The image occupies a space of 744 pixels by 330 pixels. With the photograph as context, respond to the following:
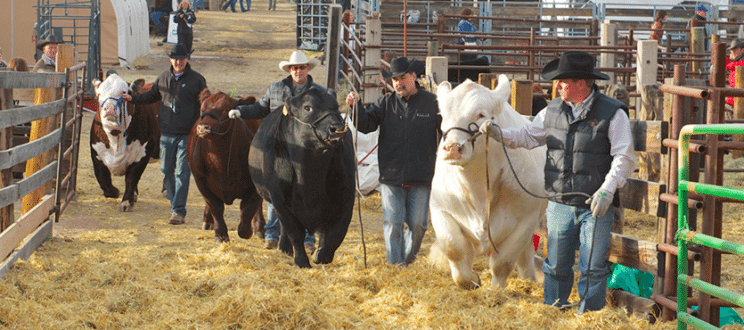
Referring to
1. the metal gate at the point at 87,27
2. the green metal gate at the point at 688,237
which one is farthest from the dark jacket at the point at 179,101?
the metal gate at the point at 87,27

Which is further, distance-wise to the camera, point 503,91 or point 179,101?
point 179,101

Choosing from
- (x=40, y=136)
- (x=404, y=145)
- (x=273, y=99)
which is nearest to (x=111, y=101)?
(x=40, y=136)

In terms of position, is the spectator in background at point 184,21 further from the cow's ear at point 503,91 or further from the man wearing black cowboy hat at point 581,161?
the man wearing black cowboy hat at point 581,161

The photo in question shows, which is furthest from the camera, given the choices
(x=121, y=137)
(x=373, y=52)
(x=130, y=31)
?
(x=130, y=31)

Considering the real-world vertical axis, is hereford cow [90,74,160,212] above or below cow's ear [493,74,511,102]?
below

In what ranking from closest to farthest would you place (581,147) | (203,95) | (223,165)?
(581,147) < (223,165) < (203,95)

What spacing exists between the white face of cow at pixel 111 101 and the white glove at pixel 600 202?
18.7 ft

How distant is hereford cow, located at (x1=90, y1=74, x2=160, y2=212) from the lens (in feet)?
25.8

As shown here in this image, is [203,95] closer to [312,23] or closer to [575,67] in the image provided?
[575,67]

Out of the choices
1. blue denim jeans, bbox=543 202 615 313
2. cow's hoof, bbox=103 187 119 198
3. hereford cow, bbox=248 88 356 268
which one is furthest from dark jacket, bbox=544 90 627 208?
cow's hoof, bbox=103 187 119 198

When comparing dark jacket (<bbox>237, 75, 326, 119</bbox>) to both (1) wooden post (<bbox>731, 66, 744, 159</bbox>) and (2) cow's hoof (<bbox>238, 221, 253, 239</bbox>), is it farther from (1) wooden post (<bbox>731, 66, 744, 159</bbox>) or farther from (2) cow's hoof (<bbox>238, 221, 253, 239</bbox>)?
(1) wooden post (<bbox>731, 66, 744, 159</bbox>)

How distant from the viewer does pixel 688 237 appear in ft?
11.8

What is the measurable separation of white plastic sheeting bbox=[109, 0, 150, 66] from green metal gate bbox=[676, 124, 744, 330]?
61.1 feet

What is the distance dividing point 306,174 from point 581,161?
6.81 feet
